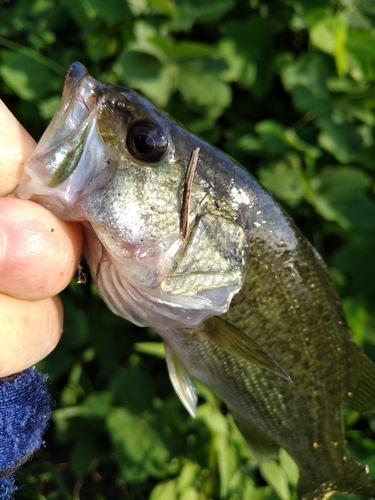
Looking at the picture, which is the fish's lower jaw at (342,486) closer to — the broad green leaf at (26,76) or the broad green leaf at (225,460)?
the broad green leaf at (225,460)

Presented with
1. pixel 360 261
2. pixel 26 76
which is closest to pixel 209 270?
pixel 360 261

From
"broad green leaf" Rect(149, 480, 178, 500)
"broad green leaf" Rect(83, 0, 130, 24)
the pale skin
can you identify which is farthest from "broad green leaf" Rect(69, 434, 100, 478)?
"broad green leaf" Rect(83, 0, 130, 24)

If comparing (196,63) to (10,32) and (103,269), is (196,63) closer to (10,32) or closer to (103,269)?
(10,32)

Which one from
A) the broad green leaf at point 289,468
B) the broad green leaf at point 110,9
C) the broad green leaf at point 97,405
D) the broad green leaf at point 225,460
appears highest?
the broad green leaf at point 110,9

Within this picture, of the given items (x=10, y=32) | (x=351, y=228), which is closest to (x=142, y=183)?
(x=351, y=228)

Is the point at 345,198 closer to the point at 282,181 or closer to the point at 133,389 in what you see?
the point at 282,181

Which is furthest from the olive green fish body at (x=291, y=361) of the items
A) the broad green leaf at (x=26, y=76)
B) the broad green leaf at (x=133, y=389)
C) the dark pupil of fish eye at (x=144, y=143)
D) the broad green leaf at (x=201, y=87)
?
the broad green leaf at (x=26, y=76)

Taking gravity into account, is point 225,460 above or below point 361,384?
below
